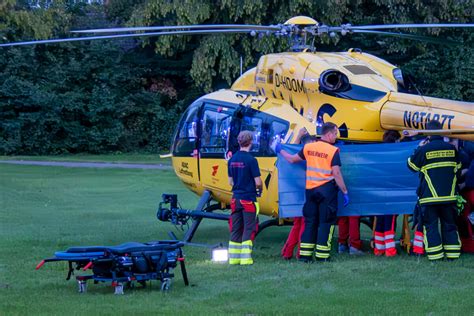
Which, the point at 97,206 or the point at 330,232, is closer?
the point at 330,232

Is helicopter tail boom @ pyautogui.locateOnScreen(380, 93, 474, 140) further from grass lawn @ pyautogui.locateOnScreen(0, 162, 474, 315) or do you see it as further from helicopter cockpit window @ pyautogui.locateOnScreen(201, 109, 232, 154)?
helicopter cockpit window @ pyautogui.locateOnScreen(201, 109, 232, 154)

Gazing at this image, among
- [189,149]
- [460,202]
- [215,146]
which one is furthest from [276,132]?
[460,202]

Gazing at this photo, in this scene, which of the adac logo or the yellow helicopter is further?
the adac logo

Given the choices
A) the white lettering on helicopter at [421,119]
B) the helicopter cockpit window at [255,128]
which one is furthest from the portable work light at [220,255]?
the white lettering on helicopter at [421,119]

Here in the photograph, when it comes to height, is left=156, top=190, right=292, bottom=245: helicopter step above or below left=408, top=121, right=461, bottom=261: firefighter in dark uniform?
below

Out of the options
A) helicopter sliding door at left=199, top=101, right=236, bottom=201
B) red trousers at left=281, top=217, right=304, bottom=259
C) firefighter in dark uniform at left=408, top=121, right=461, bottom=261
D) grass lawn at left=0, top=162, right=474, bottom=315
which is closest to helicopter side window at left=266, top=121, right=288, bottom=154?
helicopter sliding door at left=199, top=101, right=236, bottom=201

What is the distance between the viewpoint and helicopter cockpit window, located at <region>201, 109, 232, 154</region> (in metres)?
14.6

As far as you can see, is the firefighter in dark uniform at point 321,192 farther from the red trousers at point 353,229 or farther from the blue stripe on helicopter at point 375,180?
the red trousers at point 353,229

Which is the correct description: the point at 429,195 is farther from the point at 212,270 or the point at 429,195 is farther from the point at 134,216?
the point at 134,216

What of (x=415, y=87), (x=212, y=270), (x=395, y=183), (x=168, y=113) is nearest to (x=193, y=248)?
(x=212, y=270)

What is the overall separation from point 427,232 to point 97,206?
422 inches

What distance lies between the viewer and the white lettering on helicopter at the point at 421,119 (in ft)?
37.9

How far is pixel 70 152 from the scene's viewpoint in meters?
39.6

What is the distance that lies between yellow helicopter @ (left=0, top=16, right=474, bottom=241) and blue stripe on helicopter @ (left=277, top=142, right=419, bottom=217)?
13.7 inches
